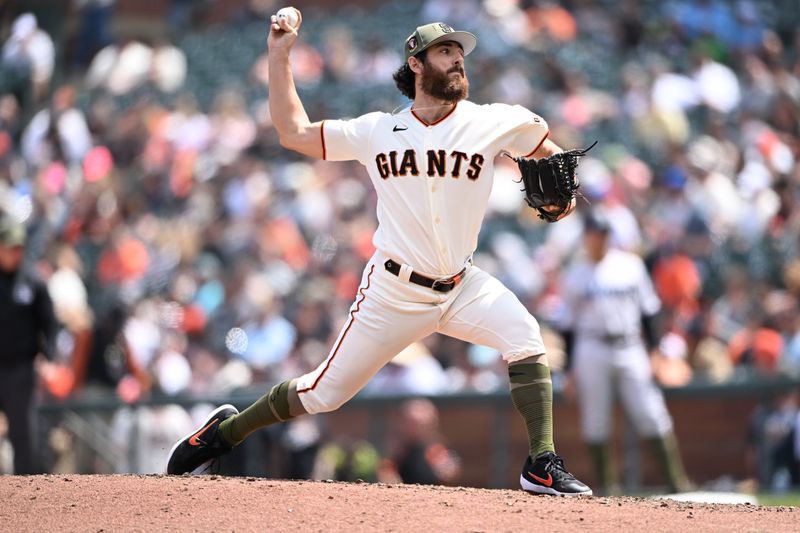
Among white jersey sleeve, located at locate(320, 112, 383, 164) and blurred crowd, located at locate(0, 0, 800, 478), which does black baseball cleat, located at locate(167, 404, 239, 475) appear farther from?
blurred crowd, located at locate(0, 0, 800, 478)

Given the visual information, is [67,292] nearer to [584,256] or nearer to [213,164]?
[213,164]

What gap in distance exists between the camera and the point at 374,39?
1744cm

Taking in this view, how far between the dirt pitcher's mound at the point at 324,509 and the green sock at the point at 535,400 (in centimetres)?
24

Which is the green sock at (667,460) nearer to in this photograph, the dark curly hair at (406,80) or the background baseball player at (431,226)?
the background baseball player at (431,226)

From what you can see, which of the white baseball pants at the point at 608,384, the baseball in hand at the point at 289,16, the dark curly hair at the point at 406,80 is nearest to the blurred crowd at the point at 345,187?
the white baseball pants at the point at 608,384

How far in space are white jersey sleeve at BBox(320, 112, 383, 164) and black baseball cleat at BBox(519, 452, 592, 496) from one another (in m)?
1.49

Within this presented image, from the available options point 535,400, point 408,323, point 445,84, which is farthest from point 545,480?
point 445,84

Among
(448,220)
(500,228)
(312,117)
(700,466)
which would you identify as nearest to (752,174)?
(500,228)

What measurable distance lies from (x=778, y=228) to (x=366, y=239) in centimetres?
380

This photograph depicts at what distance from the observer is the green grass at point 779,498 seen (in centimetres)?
883

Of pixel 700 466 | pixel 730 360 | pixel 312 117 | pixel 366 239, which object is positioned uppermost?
pixel 312 117

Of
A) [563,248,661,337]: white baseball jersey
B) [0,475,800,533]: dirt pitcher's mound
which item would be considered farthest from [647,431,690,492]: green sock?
[0,475,800,533]: dirt pitcher's mound

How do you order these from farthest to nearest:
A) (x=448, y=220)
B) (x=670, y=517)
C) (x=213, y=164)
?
(x=213, y=164)
(x=448, y=220)
(x=670, y=517)

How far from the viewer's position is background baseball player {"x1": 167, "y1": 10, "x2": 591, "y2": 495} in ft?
19.3
